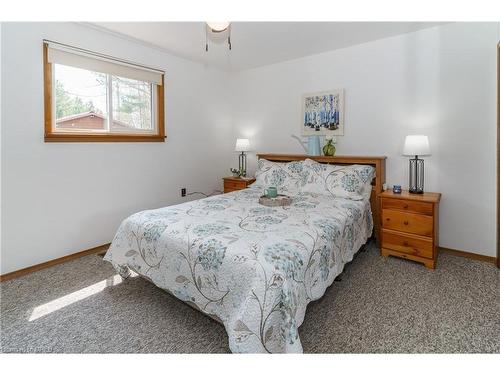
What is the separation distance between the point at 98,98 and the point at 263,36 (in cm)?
191

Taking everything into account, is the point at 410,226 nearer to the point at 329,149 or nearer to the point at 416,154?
the point at 416,154

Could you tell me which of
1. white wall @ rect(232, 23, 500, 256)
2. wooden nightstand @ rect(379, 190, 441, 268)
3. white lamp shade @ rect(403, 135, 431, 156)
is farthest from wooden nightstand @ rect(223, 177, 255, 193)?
white lamp shade @ rect(403, 135, 431, 156)

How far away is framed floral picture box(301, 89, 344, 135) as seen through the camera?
349cm

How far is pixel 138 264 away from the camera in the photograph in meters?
2.05

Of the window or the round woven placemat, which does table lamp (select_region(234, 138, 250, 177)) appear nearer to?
the window

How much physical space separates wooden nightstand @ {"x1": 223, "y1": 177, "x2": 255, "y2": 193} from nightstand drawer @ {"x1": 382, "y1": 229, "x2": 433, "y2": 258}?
1.84m

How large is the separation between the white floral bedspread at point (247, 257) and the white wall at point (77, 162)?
92 cm

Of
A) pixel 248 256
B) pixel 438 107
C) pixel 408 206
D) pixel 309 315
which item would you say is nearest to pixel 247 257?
pixel 248 256

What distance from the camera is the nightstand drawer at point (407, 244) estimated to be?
8.33 feet
